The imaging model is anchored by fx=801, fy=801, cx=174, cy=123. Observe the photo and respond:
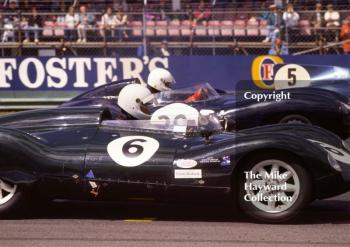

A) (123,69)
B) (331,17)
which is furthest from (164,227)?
(331,17)

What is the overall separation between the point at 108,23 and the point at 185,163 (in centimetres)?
1125

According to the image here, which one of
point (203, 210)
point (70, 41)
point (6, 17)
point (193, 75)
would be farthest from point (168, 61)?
point (203, 210)

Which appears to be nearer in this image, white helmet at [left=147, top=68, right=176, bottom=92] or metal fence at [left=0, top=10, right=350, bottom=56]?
A: white helmet at [left=147, top=68, right=176, bottom=92]

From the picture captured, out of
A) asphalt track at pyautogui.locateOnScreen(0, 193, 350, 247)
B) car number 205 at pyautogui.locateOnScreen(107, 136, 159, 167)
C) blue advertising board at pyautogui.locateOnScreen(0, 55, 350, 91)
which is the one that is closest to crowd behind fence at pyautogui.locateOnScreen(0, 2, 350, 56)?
blue advertising board at pyautogui.locateOnScreen(0, 55, 350, 91)

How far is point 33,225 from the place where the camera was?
6605 millimetres

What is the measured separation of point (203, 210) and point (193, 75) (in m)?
9.93

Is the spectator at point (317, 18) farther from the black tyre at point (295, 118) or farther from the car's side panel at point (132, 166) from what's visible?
the car's side panel at point (132, 166)

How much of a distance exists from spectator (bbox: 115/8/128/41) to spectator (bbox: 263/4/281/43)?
3042mm

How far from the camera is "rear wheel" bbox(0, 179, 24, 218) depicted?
267 inches

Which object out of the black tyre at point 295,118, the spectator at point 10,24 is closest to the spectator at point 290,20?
the spectator at point 10,24

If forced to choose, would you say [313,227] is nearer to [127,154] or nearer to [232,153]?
[232,153]

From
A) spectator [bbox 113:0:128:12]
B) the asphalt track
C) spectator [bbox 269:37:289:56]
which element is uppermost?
spectator [bbox 113:0:128:12]

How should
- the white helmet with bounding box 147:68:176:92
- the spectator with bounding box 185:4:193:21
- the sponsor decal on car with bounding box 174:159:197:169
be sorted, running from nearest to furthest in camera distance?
the sponsor decal on car with bounding box 174:159:197:169 → the white helmet with bounding box 147:68:176:92 → the spectator with bounding box 185:4:193:21

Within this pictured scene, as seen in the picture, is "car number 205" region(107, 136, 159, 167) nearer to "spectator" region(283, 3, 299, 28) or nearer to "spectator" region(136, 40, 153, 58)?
"spectator" region(136, 40, 153, 58)
